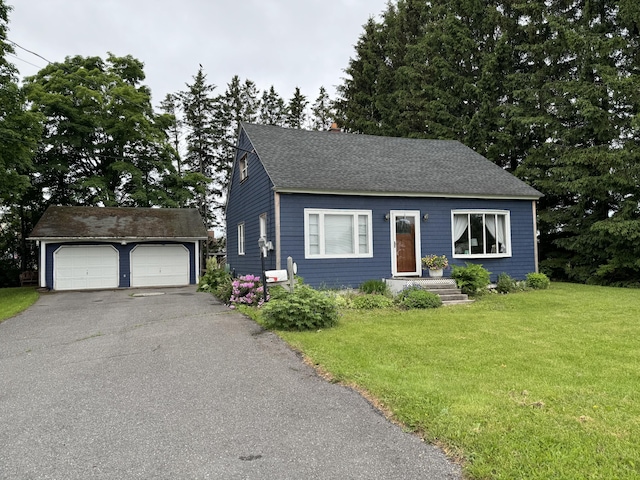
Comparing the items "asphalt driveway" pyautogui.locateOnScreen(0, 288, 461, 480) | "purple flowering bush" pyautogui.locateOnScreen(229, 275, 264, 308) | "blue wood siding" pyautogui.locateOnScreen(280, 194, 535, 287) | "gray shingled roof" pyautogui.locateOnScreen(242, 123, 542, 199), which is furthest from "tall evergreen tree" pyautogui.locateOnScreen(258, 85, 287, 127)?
"asphalt driveway" pyautogui.locateOnScreen(0, 288, 461, 480)

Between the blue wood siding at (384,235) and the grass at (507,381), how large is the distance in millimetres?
3258

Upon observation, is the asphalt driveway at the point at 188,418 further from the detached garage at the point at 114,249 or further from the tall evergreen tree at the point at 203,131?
the tall evergreen tree at the point at 203,131

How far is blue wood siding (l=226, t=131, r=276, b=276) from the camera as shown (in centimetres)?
1184

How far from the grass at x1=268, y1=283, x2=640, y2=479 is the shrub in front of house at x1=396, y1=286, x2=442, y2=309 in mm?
1016

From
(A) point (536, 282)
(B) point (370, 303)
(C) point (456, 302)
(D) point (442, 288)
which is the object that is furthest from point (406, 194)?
(A) point (536, 282)

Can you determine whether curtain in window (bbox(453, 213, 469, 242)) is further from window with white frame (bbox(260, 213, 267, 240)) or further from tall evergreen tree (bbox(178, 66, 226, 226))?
tall evergreen tree (bbox(178, 66, 226, 226))

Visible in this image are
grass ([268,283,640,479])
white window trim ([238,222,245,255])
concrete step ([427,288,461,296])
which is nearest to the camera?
grass ([268,283,640,479])

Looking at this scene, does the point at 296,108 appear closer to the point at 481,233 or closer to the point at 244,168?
the point at 244,168

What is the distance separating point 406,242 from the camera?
40.5 feet

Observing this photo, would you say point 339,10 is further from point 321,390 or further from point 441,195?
point 321,390

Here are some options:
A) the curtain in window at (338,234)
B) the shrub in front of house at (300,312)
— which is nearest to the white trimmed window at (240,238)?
the curtain in window at (338,234)

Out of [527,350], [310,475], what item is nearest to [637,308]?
[527,350]

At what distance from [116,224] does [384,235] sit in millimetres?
13192

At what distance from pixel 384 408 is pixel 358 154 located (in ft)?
37.5
